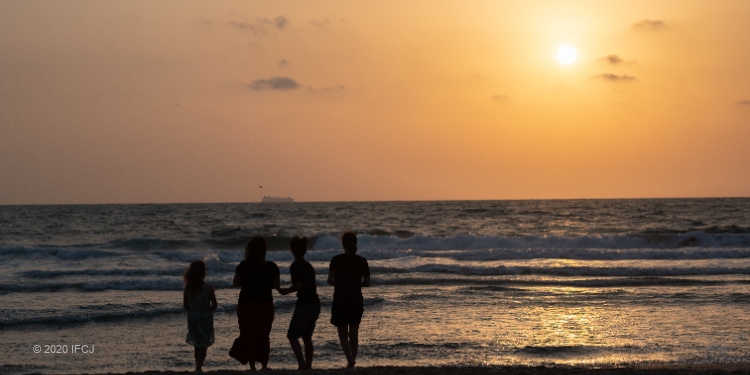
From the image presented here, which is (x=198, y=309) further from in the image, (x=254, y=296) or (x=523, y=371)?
(x=523, y=371)

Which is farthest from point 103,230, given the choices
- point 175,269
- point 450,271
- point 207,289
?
point 207,289

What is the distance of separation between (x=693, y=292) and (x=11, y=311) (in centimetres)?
1532

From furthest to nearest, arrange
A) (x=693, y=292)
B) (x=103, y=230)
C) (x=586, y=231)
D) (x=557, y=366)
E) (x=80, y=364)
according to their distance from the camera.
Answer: (x=103, y=230), (x=586, y=231), (x=693, y=292), (x=80, y=364), (x=557, y=366)

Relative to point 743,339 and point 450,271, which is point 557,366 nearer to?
point 743,339

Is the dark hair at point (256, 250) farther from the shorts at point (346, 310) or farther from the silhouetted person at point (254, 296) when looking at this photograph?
the shorts at point (346, 310)

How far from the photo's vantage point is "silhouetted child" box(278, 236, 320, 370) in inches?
357

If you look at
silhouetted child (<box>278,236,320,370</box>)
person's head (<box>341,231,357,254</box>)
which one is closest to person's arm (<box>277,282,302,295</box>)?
silhouetted child (<box>278,236,320,370</box>)

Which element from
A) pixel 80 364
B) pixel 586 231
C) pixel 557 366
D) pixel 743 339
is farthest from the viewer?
pixel 586 231

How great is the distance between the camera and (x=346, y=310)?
942 cm

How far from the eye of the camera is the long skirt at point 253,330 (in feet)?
30.2

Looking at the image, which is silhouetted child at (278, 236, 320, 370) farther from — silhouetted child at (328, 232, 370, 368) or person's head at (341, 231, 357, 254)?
person's head at (341, 231, 357, 254)

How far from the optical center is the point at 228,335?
1364 cm

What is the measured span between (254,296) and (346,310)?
1.11 meters

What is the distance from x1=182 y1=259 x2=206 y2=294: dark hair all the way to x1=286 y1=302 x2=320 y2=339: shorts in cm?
121
